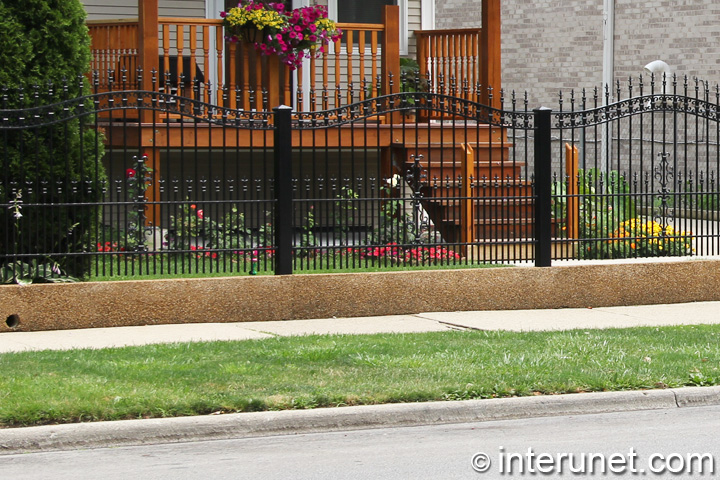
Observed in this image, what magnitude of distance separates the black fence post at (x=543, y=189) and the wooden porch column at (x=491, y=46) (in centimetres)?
402

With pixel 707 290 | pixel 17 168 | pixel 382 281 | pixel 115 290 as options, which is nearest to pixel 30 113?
pixel 17 168

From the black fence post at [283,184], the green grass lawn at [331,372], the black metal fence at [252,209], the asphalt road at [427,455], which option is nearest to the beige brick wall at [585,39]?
the black metal fence at [252,209]

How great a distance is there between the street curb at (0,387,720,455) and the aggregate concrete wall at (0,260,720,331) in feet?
Result: 12.1

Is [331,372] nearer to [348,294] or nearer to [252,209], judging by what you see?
[348,294]

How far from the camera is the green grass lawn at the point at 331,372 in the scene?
726 cm

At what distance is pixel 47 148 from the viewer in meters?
10.7

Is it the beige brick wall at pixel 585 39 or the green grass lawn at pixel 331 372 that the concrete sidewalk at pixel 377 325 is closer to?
the green grass lawn at pixel 331 372

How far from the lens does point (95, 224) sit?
1081 cm

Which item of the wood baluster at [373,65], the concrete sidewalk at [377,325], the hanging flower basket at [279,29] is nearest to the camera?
the concrete sidewalk at [377,325]

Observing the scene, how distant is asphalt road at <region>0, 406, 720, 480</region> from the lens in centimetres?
621

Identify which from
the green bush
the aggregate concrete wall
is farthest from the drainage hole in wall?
the green bush

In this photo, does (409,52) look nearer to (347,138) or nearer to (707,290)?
(347,138)

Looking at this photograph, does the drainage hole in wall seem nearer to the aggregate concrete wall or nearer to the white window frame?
the aggregate concrete wall

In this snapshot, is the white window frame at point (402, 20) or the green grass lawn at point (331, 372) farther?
the white window frame at point (402, 20)
